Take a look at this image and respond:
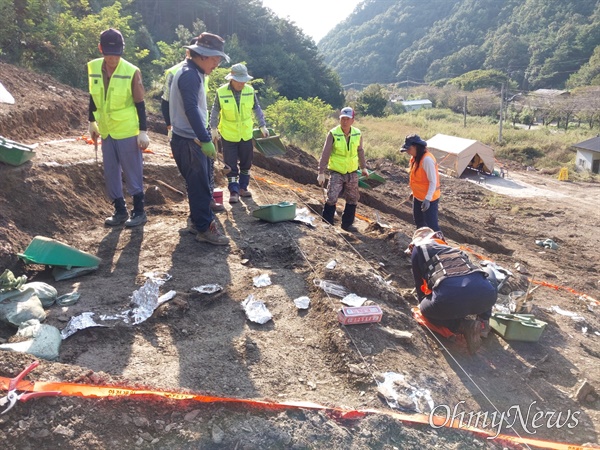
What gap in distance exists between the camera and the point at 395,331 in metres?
3.63

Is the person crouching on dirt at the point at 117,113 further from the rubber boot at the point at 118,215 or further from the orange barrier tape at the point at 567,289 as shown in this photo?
the orange barrier tape at the point at 567,289

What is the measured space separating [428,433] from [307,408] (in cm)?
74

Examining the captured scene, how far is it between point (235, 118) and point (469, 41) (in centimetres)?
8681

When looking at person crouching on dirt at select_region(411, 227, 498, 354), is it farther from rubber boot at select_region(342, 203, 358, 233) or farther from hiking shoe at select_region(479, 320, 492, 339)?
rubber boot at select_region(342, 203, 358, 233)

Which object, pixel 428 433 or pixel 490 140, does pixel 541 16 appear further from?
pixel 428 433

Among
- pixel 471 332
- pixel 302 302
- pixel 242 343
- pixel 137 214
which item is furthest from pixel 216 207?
pixel 471 332

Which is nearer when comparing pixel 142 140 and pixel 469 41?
pixel 142 140

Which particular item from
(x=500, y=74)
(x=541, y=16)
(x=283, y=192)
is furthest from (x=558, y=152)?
(x=541, y=16)

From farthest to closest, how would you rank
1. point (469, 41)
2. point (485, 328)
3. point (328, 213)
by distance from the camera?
point (469, 41)
point (328, 213)
point (485, 328)

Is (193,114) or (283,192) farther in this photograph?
(283,192)

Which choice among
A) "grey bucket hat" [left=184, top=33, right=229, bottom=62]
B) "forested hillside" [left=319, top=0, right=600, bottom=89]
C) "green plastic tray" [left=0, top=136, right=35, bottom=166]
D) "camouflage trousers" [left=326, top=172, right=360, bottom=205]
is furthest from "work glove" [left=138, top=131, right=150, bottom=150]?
"forested hillside" [left=319, top=0, right=600, bottom=89]

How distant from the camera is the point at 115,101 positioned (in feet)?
14.0

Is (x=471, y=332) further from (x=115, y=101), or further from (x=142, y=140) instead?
(x=115, y=101)

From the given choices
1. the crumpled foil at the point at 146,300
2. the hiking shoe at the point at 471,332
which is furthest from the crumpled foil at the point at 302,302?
the hiking shoe at the point at 471,332
